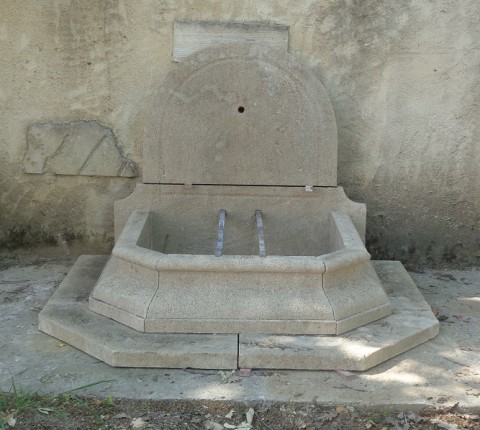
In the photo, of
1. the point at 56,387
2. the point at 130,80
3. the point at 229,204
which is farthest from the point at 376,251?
the point at 56,387

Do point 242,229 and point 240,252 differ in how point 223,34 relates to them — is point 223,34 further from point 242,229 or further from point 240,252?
point 240,252

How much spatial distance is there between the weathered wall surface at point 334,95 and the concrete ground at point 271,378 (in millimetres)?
1231

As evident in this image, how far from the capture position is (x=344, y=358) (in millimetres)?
3270

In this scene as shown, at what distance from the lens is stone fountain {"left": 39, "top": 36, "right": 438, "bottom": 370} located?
341 cm

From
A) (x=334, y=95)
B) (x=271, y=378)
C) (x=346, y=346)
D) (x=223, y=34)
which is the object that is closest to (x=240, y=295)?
(x=271, y=378)

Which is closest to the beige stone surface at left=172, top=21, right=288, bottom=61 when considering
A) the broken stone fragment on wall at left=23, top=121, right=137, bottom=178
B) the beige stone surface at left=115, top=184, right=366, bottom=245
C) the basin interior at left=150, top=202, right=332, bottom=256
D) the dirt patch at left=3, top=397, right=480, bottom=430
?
the broken stone fragment on wall at left=23, top=121, right=137, bottom=178

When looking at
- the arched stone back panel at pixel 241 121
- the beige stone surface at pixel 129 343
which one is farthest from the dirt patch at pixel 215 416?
the arched stone back panel at pixel 241 121

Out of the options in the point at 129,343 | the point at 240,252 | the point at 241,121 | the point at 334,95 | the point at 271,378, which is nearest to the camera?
the point at 271,378

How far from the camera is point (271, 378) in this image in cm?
321

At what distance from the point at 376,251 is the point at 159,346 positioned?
84.7 inches

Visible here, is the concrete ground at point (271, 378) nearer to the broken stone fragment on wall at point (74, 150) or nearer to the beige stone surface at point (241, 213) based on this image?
the beige stone surface at point (241, 213)

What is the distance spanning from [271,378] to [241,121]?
1.87 meters

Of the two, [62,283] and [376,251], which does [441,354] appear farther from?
[62,283]

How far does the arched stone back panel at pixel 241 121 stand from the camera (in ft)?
14.4
